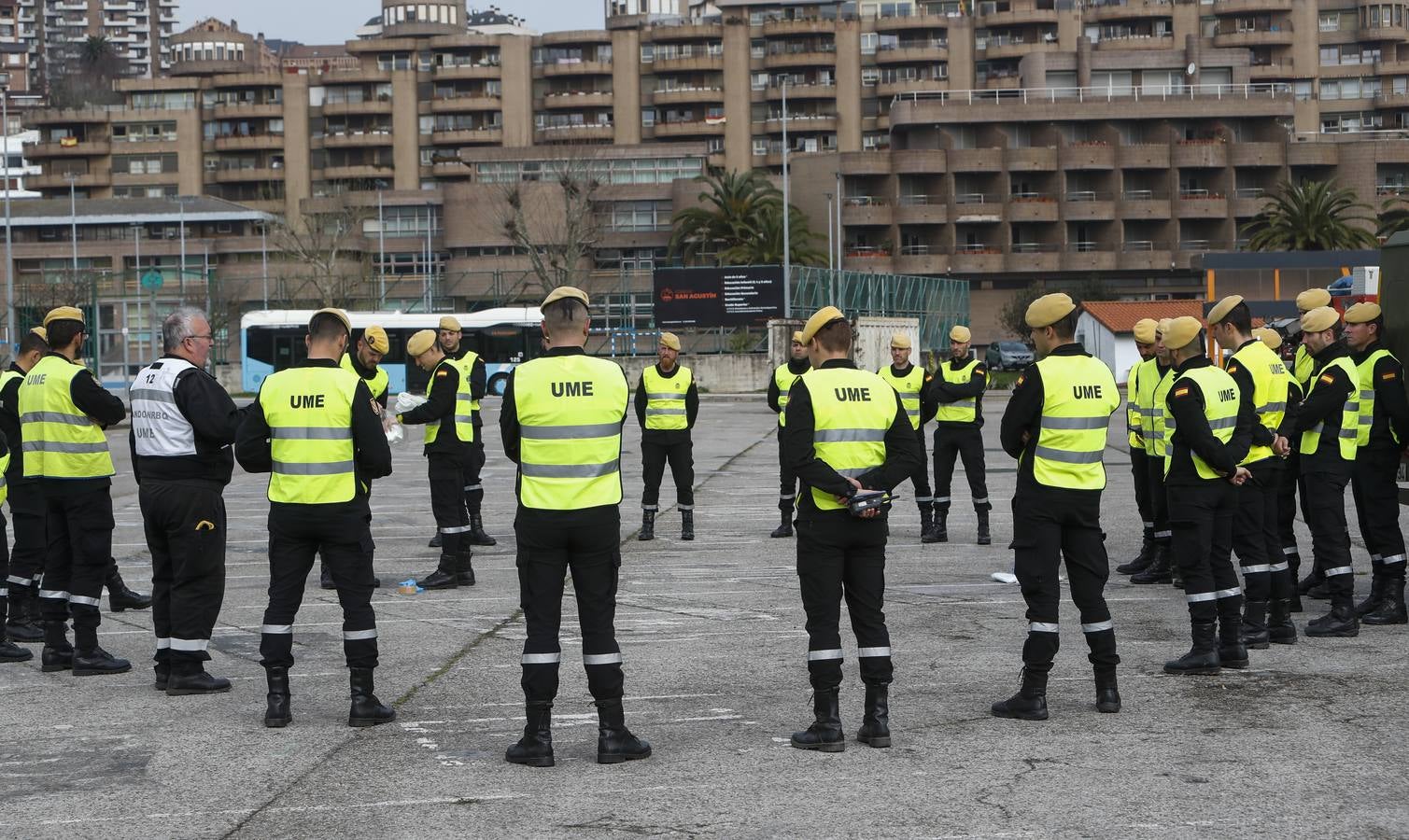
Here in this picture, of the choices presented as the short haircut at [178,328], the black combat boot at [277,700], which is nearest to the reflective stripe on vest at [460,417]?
the short haircut at [178,328]

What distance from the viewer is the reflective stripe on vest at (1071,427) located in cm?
820

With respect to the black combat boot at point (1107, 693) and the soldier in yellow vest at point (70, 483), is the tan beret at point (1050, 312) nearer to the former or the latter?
the black combat boot at point (1107, 693)

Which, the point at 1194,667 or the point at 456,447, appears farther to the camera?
the point at 456,447

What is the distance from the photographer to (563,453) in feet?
24.4

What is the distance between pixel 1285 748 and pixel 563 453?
3.48m

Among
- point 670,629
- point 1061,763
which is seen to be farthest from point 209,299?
point 1061,763

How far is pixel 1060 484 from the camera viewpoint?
26.9ft

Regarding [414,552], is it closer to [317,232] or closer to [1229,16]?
[317,232]

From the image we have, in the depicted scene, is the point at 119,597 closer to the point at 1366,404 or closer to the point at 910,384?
the point at 910,384

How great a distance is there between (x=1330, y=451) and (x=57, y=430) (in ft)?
26.0

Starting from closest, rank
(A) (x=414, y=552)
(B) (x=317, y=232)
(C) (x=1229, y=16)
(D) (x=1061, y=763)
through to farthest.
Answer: (D) (x=1061, y=763) < (A) (x=414, y=552) < (B) (x=317, y=232) < (C) (x=1229, y=16)

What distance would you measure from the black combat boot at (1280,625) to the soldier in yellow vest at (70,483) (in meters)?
6.88

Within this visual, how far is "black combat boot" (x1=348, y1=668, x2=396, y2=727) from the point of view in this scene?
7.95m

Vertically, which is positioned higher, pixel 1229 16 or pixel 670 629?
pixel 1229 16
